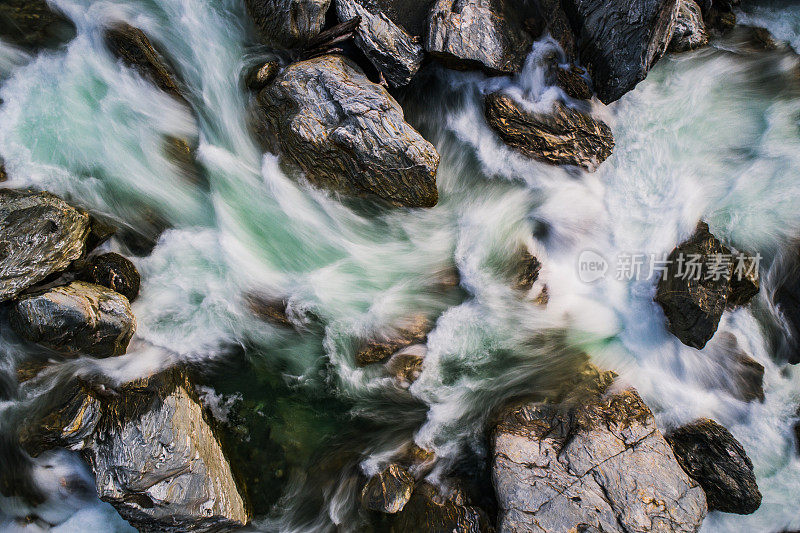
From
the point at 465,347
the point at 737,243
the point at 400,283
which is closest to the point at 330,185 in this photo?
the point at 400,283

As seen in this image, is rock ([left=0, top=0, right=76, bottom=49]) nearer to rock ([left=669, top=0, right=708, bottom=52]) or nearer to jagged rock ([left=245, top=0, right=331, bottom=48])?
jagged rock ([left=245, top=0, right=331, bottom=48])

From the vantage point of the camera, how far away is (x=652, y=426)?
525 cm

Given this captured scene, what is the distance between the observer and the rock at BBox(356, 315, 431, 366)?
541 centimetres

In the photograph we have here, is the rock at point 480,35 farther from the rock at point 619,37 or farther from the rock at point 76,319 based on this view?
the rock at point 76,319

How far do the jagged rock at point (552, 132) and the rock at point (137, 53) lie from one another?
155 inches

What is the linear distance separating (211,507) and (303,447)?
43.3 inches

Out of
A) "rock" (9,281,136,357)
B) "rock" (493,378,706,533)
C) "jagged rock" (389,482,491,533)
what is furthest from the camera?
"jagged rock" (389,482,491,533)

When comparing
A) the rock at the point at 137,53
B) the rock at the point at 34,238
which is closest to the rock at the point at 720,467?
the rock at the point at 34,238

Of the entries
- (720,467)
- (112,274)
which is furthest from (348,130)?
(720,467)

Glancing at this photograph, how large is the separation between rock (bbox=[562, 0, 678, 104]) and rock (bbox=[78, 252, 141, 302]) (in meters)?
6.01

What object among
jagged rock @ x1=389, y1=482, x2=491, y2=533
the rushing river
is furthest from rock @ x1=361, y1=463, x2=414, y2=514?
the rushing river

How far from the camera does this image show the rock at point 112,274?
17.0 feet

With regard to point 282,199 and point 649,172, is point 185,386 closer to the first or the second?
point 282,199

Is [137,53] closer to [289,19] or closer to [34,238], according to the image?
[289,19]
